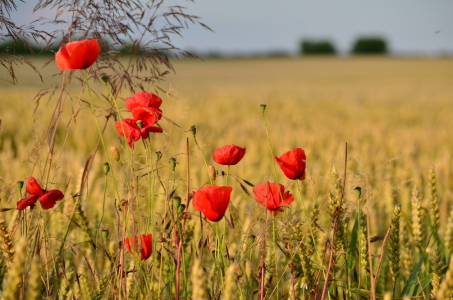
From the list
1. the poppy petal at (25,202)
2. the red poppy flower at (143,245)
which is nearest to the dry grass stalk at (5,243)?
the poppy petal at (25,202)

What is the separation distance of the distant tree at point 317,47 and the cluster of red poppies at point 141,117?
241ft

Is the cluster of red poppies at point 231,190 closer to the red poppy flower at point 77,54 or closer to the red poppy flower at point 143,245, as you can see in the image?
the red poppy flower at point 143,245

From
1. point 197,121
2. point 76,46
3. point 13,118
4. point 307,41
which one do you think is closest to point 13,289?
point 76,46

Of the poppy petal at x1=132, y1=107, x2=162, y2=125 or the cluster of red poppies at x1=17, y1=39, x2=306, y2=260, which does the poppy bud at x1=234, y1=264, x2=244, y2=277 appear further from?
the poppy petal at x1=132, y1=107, x2=162, y2=125

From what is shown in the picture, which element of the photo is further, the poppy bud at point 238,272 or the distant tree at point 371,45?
the distant tree at point 371,45

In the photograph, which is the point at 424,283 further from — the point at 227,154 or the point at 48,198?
the point at 48,198

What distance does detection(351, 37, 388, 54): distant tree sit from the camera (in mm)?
71312

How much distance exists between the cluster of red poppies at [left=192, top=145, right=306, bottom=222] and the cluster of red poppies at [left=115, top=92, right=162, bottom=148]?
17 cm

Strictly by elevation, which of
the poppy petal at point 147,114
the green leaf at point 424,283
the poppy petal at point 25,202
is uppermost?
the poppy petal at point 147,114

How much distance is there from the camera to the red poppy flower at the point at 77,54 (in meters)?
Answer: 1.02

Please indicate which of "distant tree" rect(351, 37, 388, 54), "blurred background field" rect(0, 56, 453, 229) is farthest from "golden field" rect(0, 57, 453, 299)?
"distant tree" rect(351, 37, 388, 54)

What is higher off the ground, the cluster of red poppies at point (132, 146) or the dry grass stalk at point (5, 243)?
the cluster of red poppies at point (132, 146)

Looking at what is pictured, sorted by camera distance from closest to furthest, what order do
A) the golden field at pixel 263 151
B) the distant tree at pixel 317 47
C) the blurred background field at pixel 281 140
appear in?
the golden field at pixel 263 151, the blurred background field at pixel 281 140, the distant tree at pixel 317 47

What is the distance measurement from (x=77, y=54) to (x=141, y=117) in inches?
7.9
